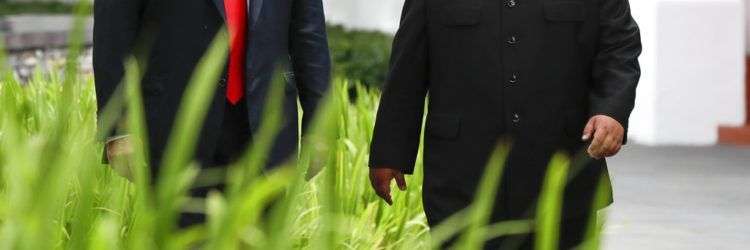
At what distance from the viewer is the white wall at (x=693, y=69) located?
A: 13.5 metres

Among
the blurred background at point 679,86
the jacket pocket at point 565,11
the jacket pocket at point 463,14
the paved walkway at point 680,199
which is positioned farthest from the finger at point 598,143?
the blurred background at point 679,86

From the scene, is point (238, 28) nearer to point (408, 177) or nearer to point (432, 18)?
point (432, 18)

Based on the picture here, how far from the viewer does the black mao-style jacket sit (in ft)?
14.5

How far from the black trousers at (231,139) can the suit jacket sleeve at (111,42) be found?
0.31 metres

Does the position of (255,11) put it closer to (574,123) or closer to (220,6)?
(220,6)

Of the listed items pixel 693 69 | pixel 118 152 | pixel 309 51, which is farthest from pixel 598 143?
pixel 693 69

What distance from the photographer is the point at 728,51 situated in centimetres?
1361

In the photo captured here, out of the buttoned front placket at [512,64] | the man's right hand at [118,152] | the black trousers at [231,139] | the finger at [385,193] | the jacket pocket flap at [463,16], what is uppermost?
the jacket pocket flap at [463,16]

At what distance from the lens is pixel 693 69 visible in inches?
536

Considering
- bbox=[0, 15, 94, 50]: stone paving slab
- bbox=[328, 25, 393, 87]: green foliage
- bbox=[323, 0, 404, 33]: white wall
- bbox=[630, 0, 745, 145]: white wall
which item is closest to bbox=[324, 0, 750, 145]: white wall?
bbox=[630, 0, 745, 145]: white wall

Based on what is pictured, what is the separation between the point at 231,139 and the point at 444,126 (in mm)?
551

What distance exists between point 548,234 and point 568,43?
2.02 meters

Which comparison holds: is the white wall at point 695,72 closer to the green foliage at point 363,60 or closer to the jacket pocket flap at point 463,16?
the green foliage at point 363,60

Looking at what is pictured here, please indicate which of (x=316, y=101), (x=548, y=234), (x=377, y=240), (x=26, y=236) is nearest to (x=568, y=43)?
(x=316, y=101)
